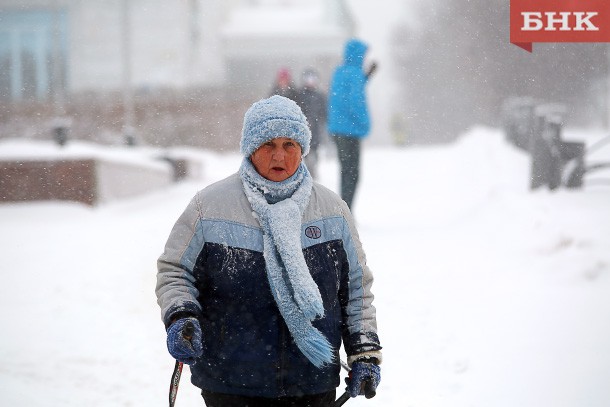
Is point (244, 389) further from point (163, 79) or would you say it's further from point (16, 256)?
point (163, 79)

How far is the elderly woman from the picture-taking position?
2.41 metres

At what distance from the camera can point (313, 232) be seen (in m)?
2.50

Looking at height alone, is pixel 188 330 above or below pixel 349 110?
below

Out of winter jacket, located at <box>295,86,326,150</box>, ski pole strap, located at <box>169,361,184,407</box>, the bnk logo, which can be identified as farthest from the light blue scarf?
winter jacket, located at <box>295,86,326,150</box>

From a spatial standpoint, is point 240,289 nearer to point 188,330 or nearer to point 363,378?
point 188,330

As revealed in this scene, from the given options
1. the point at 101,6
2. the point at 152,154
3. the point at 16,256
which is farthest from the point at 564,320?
the point at 101,6

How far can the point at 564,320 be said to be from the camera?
15.7ft

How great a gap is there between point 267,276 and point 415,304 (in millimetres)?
3133

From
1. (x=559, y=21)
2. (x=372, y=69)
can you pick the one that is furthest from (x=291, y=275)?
(x=372, y=69)

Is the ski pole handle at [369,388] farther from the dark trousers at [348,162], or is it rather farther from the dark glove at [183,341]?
the dark trousers at [348,162]

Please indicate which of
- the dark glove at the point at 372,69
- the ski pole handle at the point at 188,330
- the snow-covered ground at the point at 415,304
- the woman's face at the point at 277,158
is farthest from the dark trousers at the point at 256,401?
the dark glove at the point at 372,69

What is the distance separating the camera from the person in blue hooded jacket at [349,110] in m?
6.66

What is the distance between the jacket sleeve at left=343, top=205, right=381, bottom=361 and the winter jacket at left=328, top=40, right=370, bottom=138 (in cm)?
422

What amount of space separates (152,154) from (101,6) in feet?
32.0
